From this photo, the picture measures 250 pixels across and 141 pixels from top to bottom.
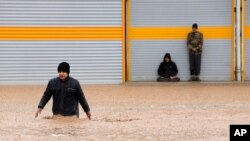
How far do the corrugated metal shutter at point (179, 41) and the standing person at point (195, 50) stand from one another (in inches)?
11.6

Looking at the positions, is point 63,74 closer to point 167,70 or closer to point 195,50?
point 167,70

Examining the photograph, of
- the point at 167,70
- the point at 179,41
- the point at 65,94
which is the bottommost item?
the point at 65,94

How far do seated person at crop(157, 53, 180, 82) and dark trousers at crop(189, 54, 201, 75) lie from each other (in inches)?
24.7

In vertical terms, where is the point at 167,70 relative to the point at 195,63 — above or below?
below

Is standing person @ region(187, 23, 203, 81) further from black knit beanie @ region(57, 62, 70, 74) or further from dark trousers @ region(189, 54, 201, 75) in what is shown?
black knit beanie @ region(57, 62, 70, 74)

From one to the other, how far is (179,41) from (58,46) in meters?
4.19

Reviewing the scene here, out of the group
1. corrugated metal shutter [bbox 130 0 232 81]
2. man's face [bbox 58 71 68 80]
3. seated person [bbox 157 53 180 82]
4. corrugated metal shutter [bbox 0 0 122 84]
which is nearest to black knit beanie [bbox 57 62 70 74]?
man's face [bbox 58 71 68 80]

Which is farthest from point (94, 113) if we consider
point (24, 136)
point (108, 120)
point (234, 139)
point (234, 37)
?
point (234, 37)

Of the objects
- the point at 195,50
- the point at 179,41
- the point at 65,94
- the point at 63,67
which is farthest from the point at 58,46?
the point at 63,67

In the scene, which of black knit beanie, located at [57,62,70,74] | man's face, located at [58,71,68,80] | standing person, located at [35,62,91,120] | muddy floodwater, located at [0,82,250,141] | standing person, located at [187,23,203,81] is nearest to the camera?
muddy floodwater, located at [0,82,250,141]

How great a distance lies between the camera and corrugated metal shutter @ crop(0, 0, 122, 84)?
2422 cm

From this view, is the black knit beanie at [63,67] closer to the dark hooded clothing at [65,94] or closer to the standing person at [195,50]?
the dark hooded clothing at [65,94]

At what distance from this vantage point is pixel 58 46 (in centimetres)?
2445

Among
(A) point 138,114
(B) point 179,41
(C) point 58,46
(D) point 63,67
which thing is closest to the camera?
(D) point 63,67
